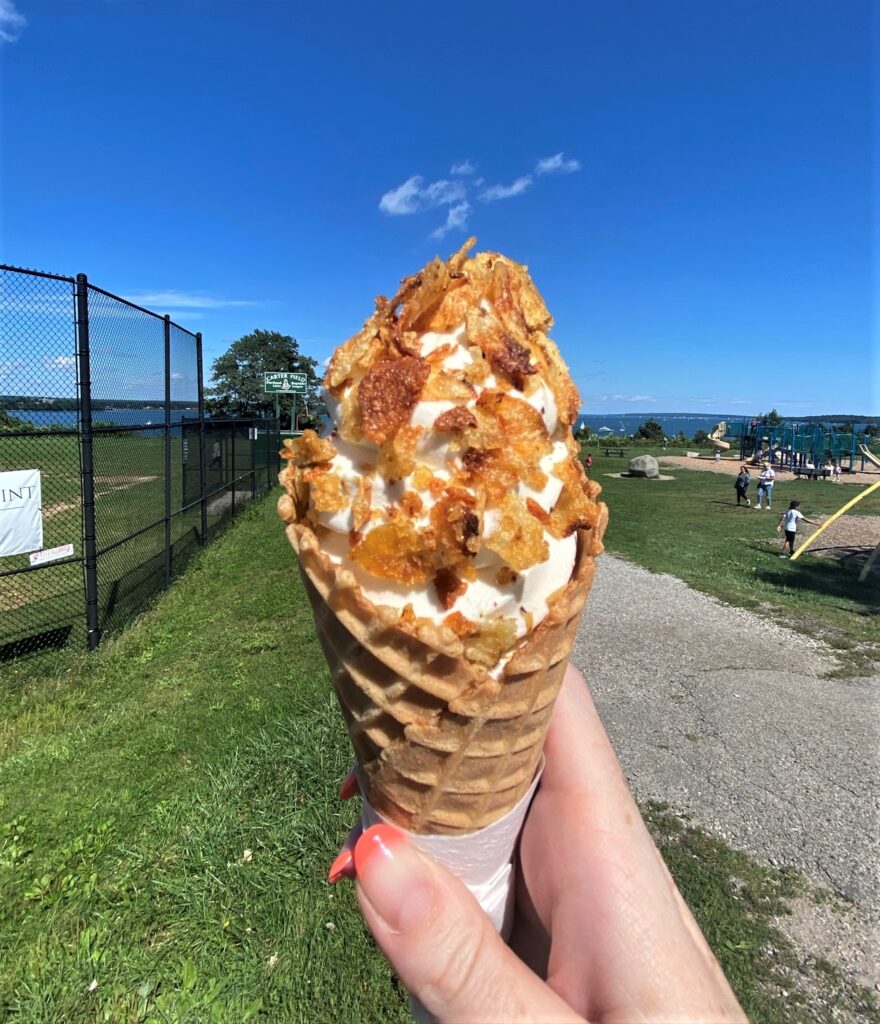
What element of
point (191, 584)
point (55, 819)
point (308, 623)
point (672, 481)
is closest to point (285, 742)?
point (55, 819)

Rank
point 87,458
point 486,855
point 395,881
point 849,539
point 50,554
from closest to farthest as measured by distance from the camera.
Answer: point 395,881 < point 486,855 < point 87,458 < point 50,554 < point 849,539

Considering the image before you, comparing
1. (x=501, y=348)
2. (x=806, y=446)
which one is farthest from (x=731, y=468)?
(x=501, y=348)

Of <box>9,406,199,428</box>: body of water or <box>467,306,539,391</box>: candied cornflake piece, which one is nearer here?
<box>467,306,539,391</box>: candied cornflake piece

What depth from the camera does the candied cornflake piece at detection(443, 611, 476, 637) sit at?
1645mm

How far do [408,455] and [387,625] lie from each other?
44 centimetres

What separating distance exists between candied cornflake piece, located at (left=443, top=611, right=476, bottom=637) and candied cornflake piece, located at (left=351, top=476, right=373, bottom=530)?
337 mm

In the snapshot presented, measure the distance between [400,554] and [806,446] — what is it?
47.0 m

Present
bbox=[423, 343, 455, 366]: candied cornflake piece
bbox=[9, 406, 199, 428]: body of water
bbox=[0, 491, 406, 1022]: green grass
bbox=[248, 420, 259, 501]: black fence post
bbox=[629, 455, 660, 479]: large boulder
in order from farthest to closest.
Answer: bbox=[629, 455, 660, 479]: large boulder, bbox=[248, 420, 259, 501]: black fence post, bbox=[9, 406, 199, 428]: body of water, bbox=[0, 491, 406, 1022]: green grass, bbox=[423, 343, 455, 366]: candied cornflake piece

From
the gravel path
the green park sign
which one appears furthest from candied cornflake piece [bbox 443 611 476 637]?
the green park sign

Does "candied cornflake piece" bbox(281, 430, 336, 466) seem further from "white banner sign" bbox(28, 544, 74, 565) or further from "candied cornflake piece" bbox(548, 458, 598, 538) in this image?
"white banner sign" bbox(28, 544, 74, 565)

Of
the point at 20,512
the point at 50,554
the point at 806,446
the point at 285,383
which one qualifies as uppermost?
the point at 285,383

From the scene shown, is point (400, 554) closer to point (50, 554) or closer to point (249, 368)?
point (50, 554)

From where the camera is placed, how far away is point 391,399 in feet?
5.45

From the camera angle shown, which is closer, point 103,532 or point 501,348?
point 501,348
